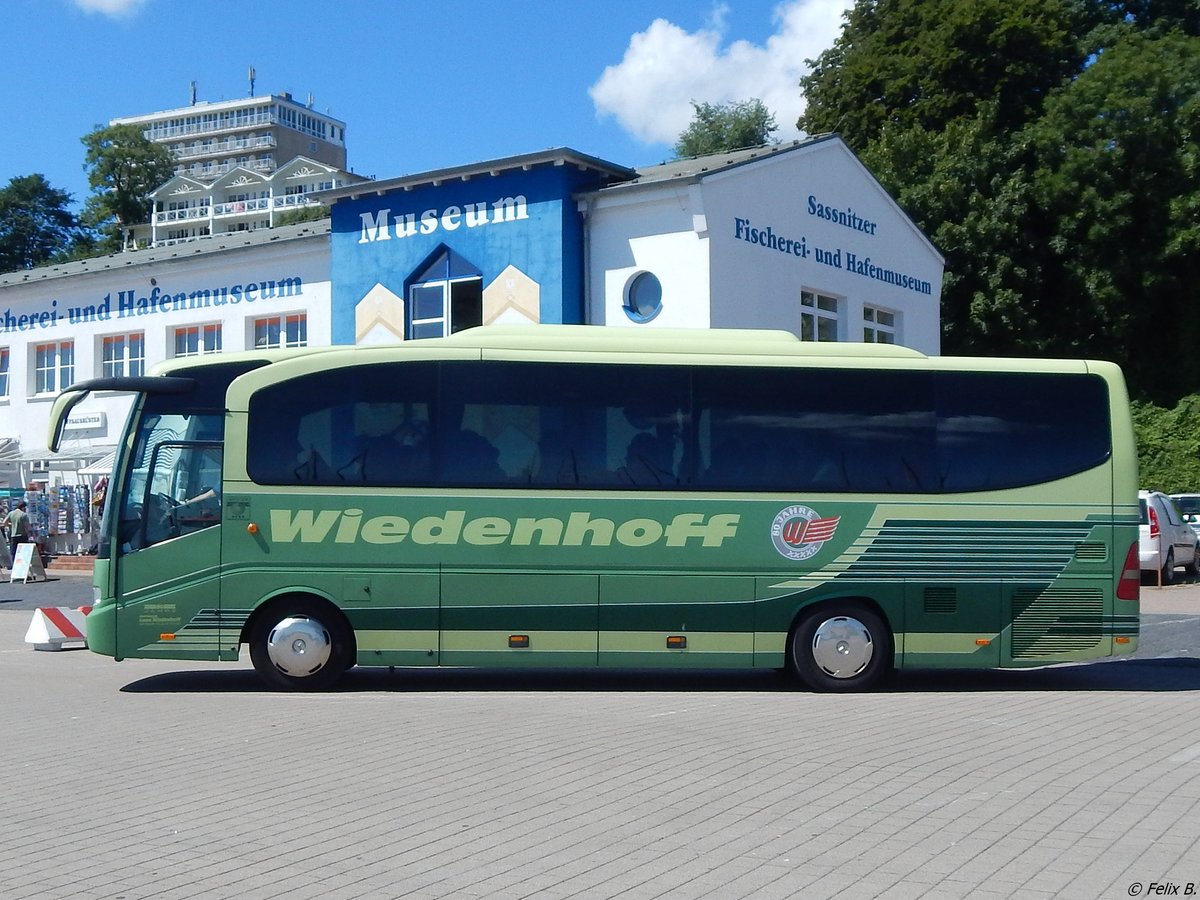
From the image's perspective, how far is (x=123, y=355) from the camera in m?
33.9

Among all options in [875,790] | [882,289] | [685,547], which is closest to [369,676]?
[685,547]

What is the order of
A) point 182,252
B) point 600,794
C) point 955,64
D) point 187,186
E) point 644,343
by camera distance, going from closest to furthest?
point 600,794
point 644,343
point 182,252
point 955,64
point 187,186

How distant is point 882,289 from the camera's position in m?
30.1

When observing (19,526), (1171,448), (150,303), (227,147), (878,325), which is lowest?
(19,526)

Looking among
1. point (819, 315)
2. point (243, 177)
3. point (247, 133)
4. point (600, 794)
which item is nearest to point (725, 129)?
point (819, 315)

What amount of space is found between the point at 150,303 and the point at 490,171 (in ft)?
39.6

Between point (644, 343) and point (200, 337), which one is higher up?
point (200, 337)

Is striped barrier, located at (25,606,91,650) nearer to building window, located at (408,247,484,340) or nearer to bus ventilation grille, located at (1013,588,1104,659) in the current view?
building window, located at (408,247,484,340)

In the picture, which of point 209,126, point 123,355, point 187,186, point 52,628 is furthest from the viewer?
point 209,126

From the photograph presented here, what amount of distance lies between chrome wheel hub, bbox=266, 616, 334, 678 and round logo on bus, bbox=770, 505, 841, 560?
4.27 metres

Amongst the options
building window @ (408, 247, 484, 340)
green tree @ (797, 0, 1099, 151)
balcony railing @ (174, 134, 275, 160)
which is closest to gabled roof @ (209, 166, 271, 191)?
balcony railing @ (174, 134, 275, 160)

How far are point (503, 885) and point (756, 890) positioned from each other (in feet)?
3.48

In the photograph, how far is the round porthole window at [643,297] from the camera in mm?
24688

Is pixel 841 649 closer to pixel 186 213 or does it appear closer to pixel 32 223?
pixel 32 223
